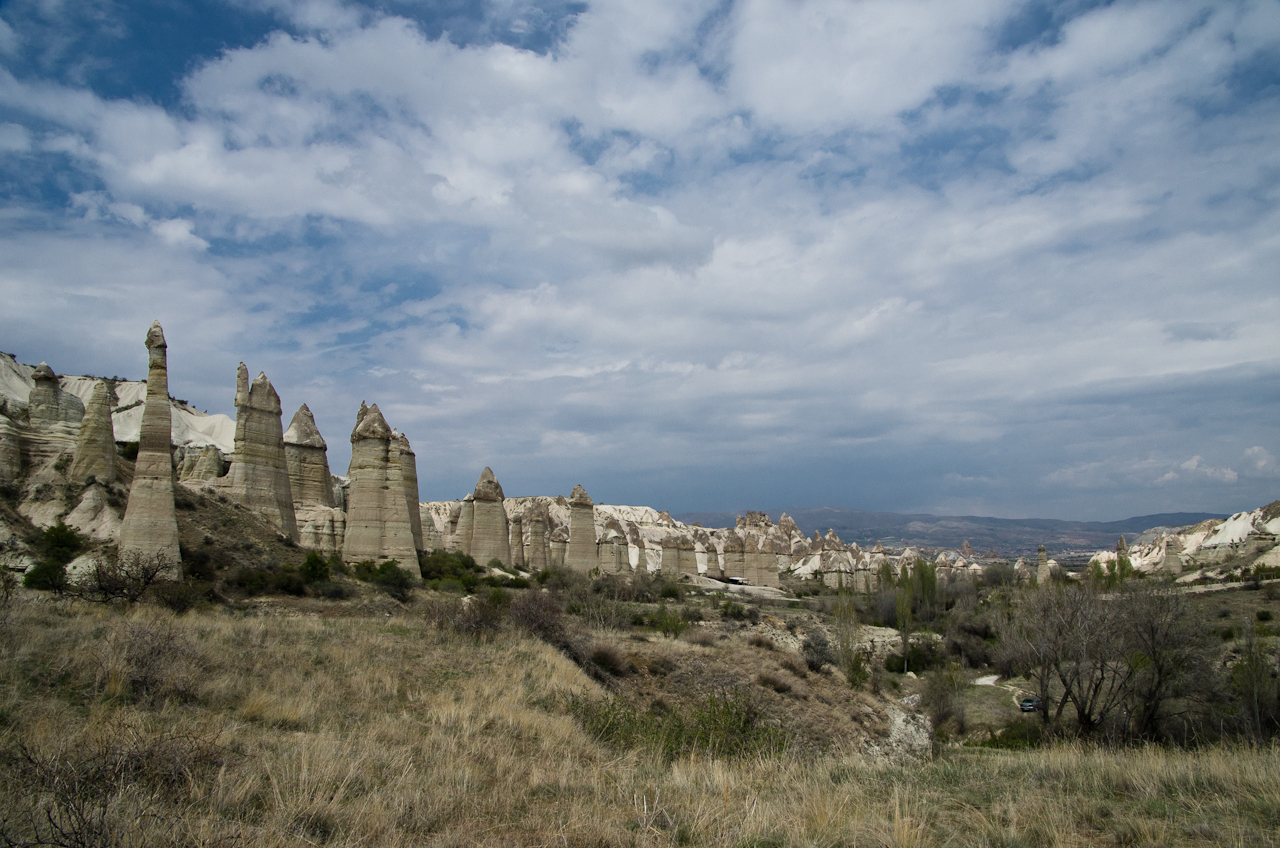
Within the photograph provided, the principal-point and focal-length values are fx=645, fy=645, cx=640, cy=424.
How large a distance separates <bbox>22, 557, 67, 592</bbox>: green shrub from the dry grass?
7.54 meters

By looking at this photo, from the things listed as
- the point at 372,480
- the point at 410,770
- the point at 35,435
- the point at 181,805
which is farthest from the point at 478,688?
the point at 35,435

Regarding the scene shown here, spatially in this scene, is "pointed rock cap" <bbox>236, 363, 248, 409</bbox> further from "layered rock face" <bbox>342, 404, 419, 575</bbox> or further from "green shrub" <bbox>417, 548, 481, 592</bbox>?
"green shrub" <bbox>417, 548, 481, 592</bbox>

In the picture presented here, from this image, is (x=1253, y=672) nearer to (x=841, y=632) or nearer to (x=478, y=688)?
(x=841, y=632)

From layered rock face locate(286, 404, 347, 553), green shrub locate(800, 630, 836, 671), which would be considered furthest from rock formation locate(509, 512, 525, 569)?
green shrub locate(800, 630, 836, 671)

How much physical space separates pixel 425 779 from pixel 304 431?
29771 mm

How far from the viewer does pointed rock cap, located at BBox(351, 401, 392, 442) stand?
26250 millimetres

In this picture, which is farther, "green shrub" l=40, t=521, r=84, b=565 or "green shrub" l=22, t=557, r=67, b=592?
"green shrub" l=40, t=521, r=84, b=565

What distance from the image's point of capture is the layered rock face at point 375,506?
25859 millimetres

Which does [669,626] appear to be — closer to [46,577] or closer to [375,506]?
[375,506]

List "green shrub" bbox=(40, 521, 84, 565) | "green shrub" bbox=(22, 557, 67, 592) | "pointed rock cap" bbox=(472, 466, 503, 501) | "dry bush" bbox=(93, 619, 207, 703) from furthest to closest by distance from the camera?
"pointed rock cap" bbox=(472, 466, 503, 501) → "green shrub" bbox=(40, 521, 84, 565) → "green shrub" bbox=(22, 557, 67, 592) → "dry bush" bbox=(93, 619, 207, 703)

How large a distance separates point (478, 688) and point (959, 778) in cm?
685

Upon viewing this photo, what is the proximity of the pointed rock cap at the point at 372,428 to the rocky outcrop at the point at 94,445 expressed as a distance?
26.8 feet

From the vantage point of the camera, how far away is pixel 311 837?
4.05m

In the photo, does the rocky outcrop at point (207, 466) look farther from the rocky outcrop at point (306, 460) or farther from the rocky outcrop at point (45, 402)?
the rocky outcrop at point (45, 402)
